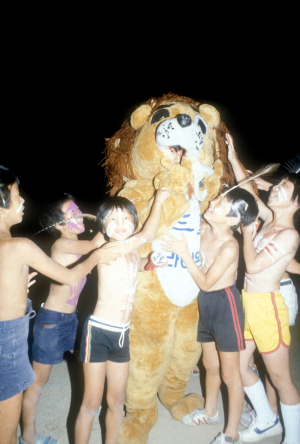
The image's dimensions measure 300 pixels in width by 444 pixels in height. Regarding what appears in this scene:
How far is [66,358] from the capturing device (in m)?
2.78

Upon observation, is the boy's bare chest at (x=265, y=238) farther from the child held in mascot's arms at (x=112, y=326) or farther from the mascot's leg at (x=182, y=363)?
the child held in mascot's arms at (x=112, y=326)

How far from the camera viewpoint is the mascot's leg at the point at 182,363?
6.30 ft

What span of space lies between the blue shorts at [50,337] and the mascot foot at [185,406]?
40.3 inches

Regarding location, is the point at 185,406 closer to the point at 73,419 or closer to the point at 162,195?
the point at 73,419

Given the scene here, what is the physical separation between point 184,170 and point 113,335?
4.00ft

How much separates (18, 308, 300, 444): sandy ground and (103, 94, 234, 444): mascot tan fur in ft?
0.32

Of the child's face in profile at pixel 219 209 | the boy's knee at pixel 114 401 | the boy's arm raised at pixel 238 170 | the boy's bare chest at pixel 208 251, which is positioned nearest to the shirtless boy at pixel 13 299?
the boy's knee at pixel 114 401

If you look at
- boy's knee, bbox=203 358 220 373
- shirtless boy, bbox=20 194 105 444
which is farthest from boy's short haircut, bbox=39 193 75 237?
boy's knee, bbox=203 358 220 373

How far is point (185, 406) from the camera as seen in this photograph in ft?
6.61

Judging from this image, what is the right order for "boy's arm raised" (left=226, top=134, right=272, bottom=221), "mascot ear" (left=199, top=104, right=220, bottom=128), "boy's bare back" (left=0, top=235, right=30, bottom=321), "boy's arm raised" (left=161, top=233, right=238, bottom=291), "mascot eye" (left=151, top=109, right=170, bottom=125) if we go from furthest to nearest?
"boy's arm raised" (left=226, top=134, right=272, bottom=221)
"mascot ear" (left=199, top=104, right=220, bottom=128)
"mascot eye" (left=151, top=109, right=170, bottom=125)
"boy's arm raised" (left=161, top=233, right=238, bottom=291)
"boy's bare back" (left=0, top=235, right=30, bottom=321)

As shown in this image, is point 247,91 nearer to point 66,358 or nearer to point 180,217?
point 180,217

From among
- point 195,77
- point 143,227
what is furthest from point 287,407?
point 195,77

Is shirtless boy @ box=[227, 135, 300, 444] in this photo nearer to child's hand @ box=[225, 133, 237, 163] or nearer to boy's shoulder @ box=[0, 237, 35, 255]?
child's hand @ box=[225, 133, 237, 163]

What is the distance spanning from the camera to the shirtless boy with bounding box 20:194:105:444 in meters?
1.77
